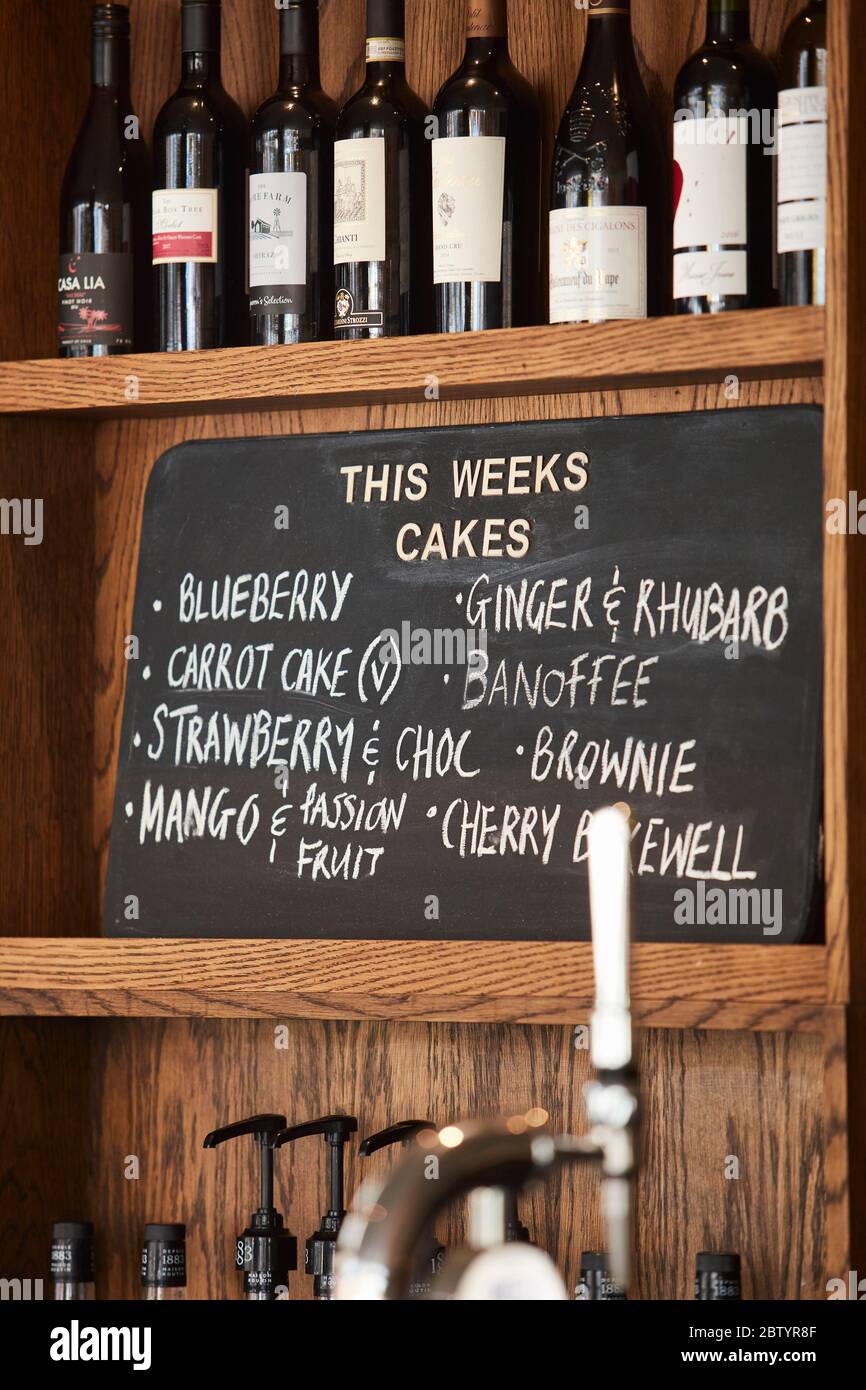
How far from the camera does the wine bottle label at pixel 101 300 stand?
1.88 metres

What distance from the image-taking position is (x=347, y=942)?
1.72m

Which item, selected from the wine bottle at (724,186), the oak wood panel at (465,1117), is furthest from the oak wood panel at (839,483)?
the oak wood panel at (465,1117)

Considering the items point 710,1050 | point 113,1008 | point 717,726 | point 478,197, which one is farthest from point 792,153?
point 113,1008

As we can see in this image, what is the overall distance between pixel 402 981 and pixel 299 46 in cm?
94

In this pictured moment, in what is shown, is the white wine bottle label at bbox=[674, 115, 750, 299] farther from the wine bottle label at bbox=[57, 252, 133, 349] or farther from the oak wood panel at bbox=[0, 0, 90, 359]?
the oak wood panel at bbox=[0, 0, 90, 359]

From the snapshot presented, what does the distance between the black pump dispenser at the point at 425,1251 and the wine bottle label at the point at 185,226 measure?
0.88 meters

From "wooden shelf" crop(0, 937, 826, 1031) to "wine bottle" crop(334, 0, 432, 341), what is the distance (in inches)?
23.7

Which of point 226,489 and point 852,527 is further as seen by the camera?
point 226,489

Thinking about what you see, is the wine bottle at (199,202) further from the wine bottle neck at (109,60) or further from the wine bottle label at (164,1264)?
the wine bottle label at (164,1264)

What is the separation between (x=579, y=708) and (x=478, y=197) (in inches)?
19.2

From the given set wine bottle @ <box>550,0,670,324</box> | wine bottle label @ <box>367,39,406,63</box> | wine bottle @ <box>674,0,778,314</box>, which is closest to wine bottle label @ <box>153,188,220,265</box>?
wine bottle label @ <box>367,39,406,63</box>

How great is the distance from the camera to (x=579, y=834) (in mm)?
1764

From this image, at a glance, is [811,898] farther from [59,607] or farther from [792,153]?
[59,607]

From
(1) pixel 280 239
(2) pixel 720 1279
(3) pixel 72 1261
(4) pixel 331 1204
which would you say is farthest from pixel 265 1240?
(1) pixel 280 239
